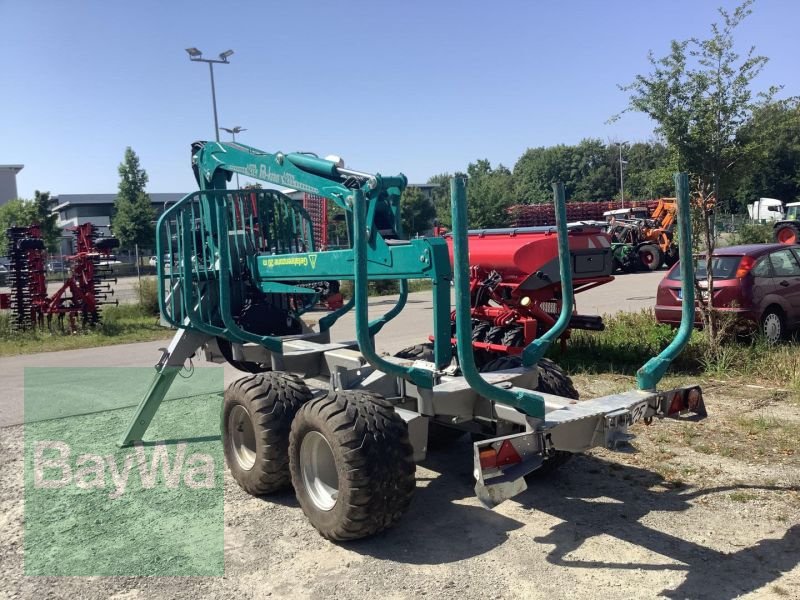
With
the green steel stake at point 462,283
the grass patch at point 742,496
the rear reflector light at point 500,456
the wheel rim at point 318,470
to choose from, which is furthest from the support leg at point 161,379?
the grass patch at point 742,496

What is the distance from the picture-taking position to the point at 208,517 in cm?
502

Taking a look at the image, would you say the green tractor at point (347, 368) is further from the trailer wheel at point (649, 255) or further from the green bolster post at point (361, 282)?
the trailer wheel at point (649, 255)

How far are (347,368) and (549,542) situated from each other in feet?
6.60

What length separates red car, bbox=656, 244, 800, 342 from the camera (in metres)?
9.41

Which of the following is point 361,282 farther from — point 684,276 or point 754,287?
point 754,287

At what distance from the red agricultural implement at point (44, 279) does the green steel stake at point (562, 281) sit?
525 inches

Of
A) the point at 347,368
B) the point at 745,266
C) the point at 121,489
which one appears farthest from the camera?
the point at 745,266

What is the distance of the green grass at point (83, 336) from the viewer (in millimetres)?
14673

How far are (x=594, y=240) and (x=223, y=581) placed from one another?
630 centimetres

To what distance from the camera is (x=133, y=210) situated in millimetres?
46969

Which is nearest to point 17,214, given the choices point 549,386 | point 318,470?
point 318,470

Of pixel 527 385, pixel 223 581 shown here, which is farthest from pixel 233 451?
pixel 527 385

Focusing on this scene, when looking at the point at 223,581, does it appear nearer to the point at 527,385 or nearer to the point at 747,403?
the point at 527,385

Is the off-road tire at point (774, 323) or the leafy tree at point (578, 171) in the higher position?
the leafy tree at point (578, 171)
